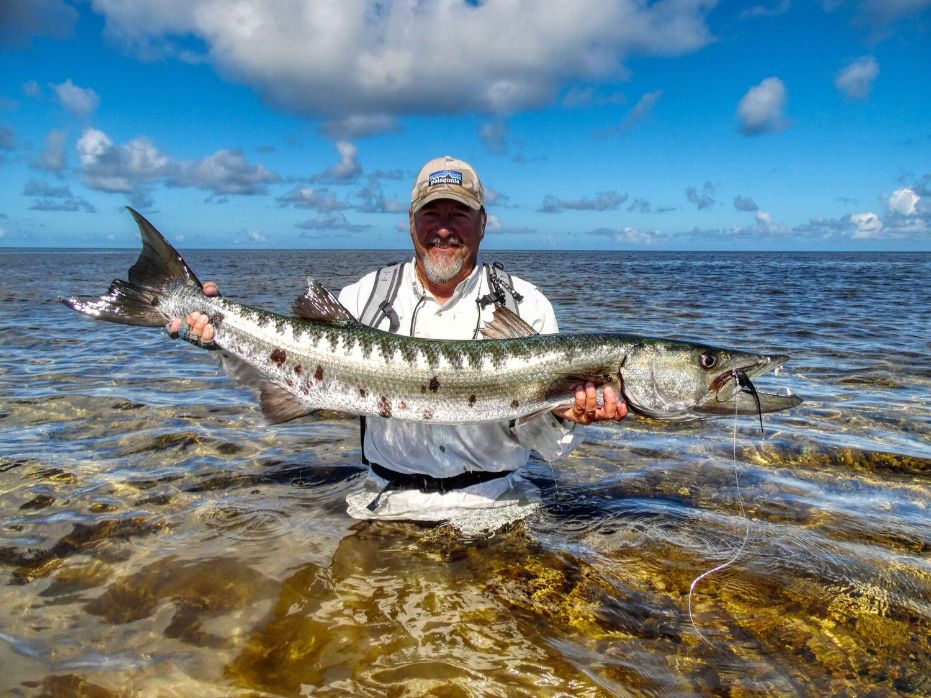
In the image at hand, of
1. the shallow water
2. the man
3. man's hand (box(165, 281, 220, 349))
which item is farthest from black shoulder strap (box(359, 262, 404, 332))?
the shallow water

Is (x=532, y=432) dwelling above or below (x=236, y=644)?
above

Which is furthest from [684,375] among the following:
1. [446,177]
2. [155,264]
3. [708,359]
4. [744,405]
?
[155,264]

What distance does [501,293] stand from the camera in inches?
243

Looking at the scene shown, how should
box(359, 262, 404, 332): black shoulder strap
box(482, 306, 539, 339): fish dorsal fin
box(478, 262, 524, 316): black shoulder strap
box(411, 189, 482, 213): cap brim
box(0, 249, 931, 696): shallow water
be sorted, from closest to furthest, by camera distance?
box(0, 249, 931, 696): shallow water → box(482, 306, 539, 339): fish dorsal fin → box(411, 189, 482, 213): cap brim → box(478, 262, 524, 316): black shoulder strap → box(359, 262, 404, 332): black shoulder strap

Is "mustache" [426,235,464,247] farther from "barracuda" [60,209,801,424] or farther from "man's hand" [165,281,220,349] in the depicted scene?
"man's hand" [165,281,220,349]

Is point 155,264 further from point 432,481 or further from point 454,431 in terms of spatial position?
point 432,481

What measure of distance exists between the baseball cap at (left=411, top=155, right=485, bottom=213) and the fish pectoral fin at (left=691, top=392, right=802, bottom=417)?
9.68ft

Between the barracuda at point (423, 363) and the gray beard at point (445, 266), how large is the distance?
2.56ft

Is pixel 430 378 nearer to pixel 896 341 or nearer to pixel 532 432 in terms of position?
pixel 532 432

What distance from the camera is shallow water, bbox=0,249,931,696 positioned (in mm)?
4285

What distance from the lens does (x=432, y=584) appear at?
5316 millimetres

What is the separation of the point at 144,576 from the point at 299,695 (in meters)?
2.20

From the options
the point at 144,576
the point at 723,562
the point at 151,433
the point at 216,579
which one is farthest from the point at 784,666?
the point at 151,433

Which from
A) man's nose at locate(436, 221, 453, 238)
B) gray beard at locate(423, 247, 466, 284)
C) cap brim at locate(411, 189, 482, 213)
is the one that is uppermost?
cap brim at locate(411, 189, 482, 213)
